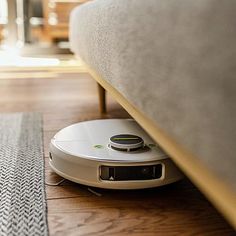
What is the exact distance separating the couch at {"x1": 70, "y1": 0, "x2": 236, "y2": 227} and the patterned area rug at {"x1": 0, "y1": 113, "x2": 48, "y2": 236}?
0.26 metres

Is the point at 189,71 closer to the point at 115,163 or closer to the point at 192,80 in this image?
the point at 192,80

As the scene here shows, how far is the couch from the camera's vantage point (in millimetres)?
345

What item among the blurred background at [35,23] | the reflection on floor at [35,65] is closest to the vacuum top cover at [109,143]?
the reflection on floor at [35,65]

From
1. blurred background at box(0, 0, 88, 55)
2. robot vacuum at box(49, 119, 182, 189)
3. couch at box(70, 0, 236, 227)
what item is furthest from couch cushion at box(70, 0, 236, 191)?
blurred background at box(0, 0, 88, 55)

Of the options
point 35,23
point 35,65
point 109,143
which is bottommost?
point 35,65

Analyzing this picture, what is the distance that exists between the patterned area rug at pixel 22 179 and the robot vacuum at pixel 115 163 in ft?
0.24

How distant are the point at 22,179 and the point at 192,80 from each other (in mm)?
522

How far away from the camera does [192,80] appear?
1.26ft

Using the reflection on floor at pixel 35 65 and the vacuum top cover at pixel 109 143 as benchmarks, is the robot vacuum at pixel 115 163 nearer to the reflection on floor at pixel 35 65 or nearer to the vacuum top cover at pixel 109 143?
the vacuum top cover at pixel 109 143

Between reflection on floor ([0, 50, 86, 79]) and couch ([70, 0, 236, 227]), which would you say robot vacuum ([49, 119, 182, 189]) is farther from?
reflection on floor ([0, 50, 86, 79])

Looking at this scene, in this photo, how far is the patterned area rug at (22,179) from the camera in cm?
61

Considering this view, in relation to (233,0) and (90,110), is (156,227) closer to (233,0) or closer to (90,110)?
(233,0)

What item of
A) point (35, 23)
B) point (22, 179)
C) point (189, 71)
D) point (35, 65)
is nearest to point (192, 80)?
point (189, 71)

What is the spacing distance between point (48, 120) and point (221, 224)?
81 centimetres
